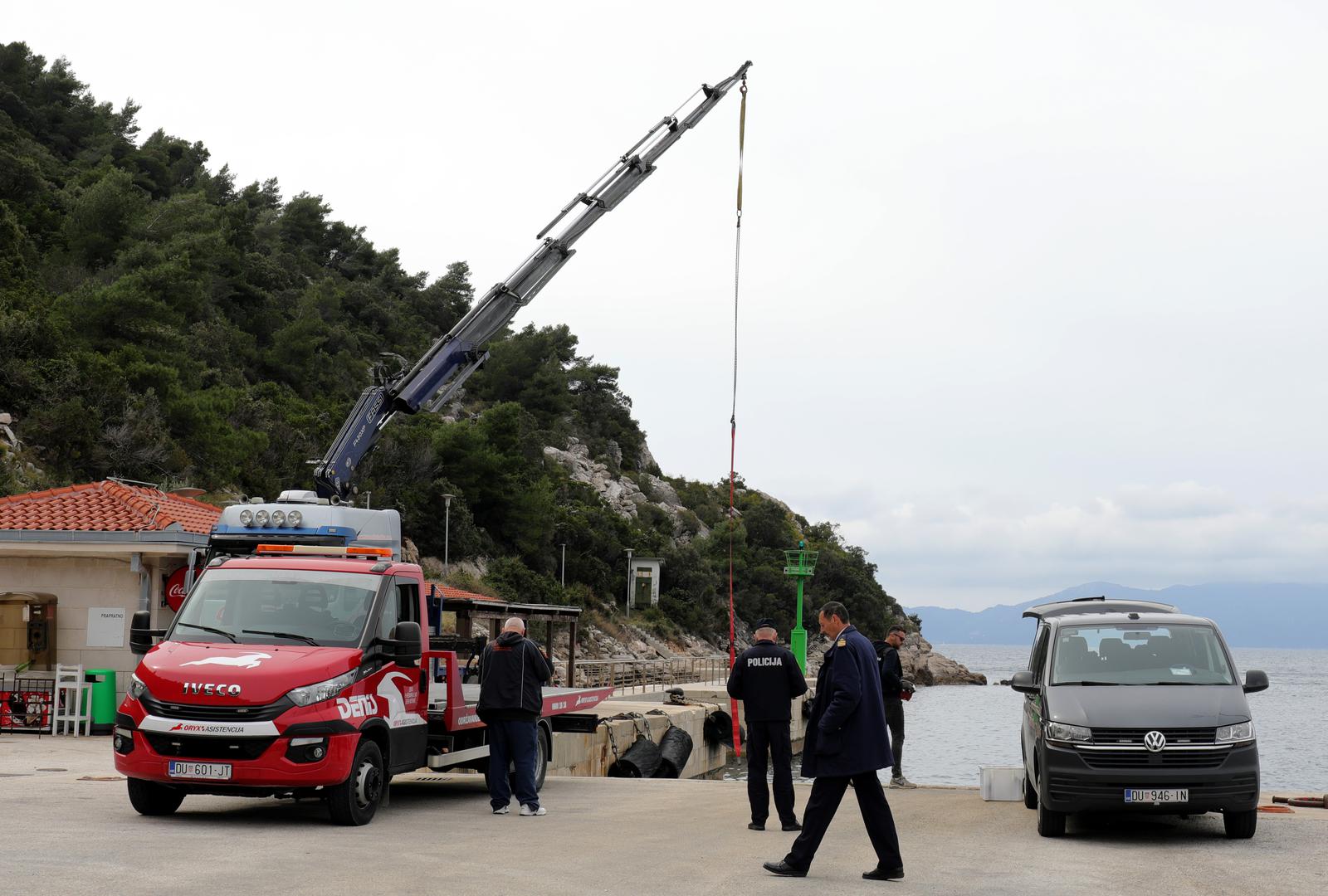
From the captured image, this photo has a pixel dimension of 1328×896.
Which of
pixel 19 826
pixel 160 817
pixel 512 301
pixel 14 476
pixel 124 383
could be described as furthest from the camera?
pixel 124 383

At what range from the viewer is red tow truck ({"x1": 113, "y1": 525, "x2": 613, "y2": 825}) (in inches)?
390

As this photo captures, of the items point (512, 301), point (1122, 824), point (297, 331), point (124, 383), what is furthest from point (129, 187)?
point (1122, 824)

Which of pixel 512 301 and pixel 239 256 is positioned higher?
pixel 239 256

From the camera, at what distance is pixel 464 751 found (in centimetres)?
1271

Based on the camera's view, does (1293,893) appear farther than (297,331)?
No

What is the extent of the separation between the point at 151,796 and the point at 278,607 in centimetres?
180

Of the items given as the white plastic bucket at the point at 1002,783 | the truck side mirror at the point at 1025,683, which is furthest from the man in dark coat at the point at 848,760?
the white plastic bucket at the point at 1002,783

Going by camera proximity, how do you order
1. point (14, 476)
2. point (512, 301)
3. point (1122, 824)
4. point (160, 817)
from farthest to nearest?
point (14, 476), point (512, 301), point (1122, 824), point (160, 817)

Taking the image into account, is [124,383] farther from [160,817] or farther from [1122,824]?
[1122,824]

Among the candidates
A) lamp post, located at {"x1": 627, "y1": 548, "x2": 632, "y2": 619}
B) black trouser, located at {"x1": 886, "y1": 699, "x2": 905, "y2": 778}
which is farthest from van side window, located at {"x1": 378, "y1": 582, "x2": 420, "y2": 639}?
lamp post, located at {"x1": 627, "y1": 548, "x2": 632, "y2": 619}

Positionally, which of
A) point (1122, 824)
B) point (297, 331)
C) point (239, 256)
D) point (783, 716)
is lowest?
point (1122, 824)

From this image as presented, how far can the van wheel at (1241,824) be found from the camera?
10.4 metres

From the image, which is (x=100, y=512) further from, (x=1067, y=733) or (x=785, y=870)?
(x=1067, y=733)

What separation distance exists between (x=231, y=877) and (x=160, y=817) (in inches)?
129
